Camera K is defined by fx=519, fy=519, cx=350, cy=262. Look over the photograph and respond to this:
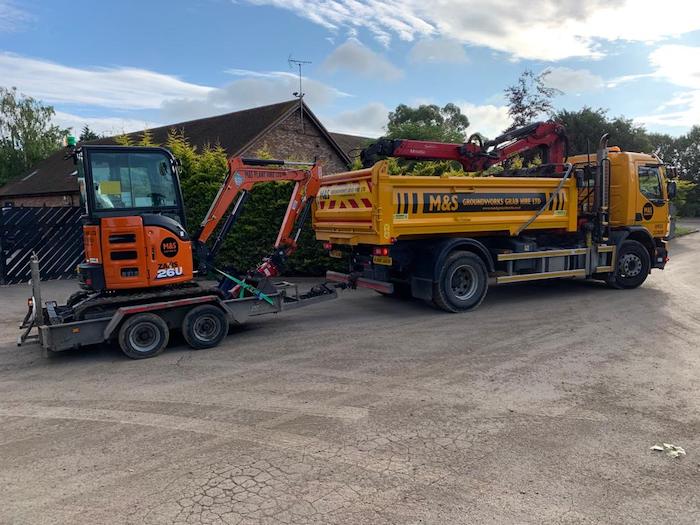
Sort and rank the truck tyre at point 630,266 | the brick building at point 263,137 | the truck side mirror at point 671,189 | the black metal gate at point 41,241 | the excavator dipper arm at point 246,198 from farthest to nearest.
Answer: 1. the brick building at point 263,137
2. the black metal gate at point 41,241
3. the truck side mirror at point 671,189
4. the truck tyre at point 630,266
5. the excavator dipper arm at point 246,198

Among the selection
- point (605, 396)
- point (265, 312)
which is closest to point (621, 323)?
point (605, 396)

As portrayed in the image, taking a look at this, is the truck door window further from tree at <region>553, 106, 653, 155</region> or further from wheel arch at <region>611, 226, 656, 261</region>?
tree at <region>553, 106, 653, 155</region>

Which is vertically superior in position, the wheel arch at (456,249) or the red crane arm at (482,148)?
the red crane arm at (482,148)

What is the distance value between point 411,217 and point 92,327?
192 inches

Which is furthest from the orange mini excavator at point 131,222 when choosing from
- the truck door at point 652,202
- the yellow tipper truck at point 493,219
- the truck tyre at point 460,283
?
the truck door at point 652,202

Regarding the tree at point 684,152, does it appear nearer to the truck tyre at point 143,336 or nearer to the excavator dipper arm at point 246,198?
the excavator dipper arm at point 246,198

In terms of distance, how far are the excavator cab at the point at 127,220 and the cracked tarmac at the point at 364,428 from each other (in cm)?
111

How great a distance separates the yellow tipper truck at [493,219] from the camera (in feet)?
28.0

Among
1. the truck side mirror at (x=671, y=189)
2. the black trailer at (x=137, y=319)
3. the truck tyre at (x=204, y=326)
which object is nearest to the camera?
the black trailer at (x=137, y=319)

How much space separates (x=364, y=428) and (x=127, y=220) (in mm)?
4044

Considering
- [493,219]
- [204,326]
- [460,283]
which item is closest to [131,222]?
[204,326]

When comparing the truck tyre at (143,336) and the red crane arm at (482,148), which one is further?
the red crane arm at (482,148)

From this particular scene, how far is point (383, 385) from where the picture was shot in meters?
5.42

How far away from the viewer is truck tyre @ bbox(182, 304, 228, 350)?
6.87 metres
